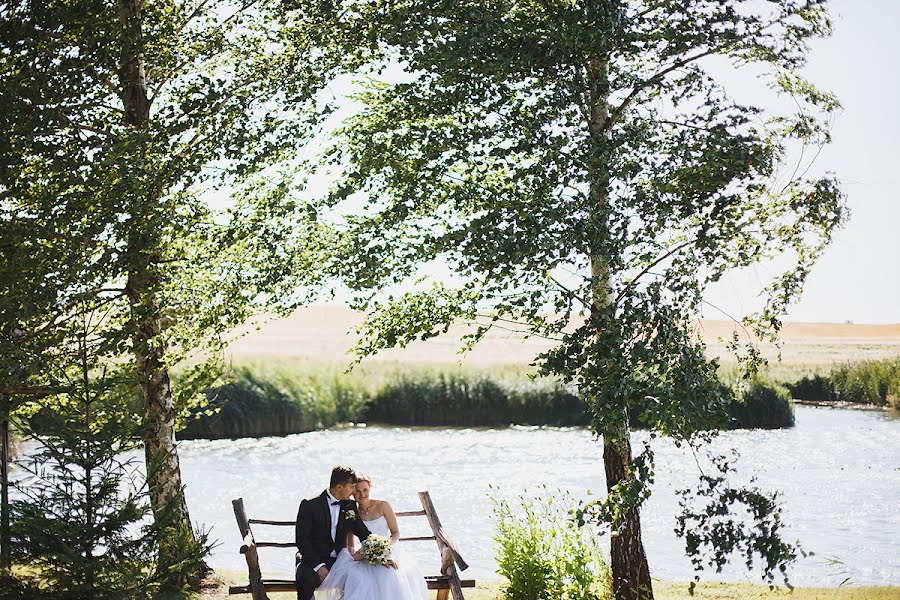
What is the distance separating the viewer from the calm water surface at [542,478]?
12.9m

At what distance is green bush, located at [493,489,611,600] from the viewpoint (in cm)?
821

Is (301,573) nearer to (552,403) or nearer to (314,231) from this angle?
(314,231)

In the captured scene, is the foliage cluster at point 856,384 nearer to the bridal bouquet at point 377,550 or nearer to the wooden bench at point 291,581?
the wooden bench at point 291,581

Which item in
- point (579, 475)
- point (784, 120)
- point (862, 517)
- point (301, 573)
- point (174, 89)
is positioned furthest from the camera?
point (579, 475)

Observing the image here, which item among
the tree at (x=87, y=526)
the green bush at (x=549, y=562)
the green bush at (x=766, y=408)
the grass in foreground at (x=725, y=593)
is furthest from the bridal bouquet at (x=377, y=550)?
the green bush at (x=766, y=408)

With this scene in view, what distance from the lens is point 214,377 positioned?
9.24 metres

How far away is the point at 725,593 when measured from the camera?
9.34 metres

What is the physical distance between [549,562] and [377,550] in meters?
2.01

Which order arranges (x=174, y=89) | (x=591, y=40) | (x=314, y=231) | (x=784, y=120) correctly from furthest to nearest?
1. (x=174, y=89)
2. (x=314, y=231)
3. (x=784, y=120)
4. (x=591, y=40)

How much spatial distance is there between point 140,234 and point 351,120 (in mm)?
2010

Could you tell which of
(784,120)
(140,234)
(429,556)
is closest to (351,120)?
(140,234)

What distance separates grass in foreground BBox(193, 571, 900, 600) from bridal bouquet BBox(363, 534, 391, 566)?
2293 mm

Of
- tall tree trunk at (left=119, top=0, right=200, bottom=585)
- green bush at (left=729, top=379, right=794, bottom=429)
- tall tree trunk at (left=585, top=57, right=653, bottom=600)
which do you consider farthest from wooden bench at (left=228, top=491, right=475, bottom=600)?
green bush at (left=729, top=379, right=794, bottom=429)

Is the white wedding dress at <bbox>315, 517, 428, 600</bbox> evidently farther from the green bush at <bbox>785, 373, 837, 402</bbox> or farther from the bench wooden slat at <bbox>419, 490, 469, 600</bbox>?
the green bush at <bbox>785, 373, 837, 402</bbox>
